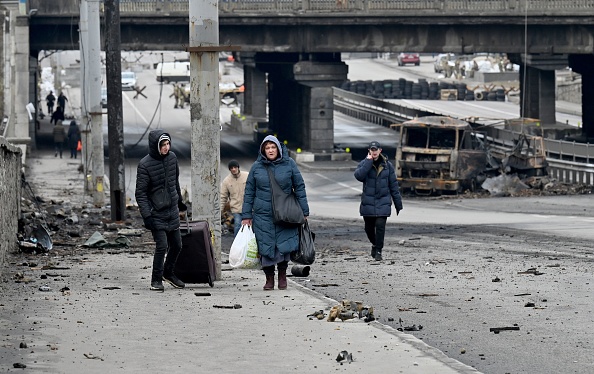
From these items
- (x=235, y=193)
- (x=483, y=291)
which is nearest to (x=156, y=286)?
(x=483, y=291)

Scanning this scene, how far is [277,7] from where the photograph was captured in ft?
178

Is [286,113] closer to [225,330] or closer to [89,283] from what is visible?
[89,283]

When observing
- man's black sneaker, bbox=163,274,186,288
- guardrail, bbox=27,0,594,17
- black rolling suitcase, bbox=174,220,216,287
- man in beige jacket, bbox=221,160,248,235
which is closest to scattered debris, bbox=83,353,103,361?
man's black sneaker, bbox=163,274,186,288

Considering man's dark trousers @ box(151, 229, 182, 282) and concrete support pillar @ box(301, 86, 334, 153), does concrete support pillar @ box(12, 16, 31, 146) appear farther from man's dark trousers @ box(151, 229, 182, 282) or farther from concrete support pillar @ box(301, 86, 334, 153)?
man's dark trousers @ box(151, 229, 182, 282)

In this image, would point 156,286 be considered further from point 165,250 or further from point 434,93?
point 434,93

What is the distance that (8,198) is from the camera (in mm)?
18750

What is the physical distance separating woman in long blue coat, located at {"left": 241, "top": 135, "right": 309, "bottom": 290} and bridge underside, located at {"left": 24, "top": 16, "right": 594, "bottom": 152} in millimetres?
40260

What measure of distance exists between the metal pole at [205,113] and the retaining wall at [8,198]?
2.77m

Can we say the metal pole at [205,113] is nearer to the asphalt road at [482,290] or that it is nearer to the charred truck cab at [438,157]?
the asphalt road at [482,290]

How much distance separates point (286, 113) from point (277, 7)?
11573 millimetres

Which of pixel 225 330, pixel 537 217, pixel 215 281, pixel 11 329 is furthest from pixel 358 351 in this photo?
pixel 537 217

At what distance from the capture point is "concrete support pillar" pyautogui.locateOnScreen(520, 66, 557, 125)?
193ft

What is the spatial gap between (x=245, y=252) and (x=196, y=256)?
1.07 meters

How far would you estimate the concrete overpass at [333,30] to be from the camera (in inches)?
2073
